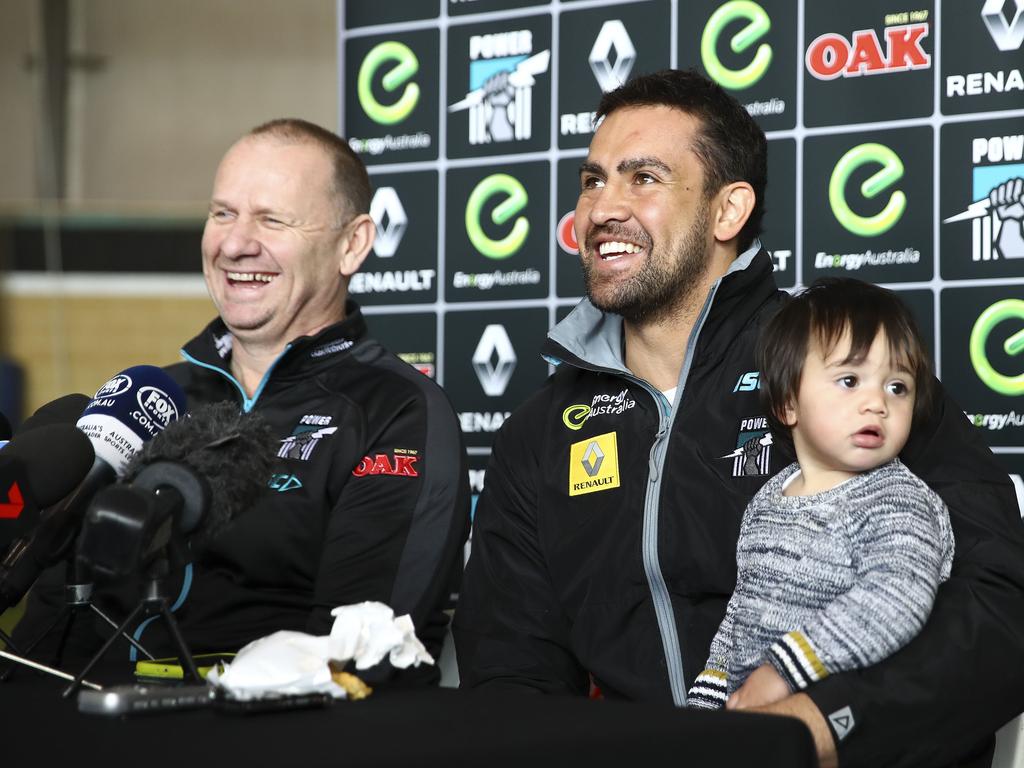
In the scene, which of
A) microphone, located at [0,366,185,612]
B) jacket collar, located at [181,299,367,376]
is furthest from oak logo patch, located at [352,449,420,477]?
microphone, located at [0,366,185,612]

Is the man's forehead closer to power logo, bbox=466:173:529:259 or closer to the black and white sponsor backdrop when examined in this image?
the black and white sponsor backdrop

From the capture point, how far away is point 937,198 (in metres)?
2.07

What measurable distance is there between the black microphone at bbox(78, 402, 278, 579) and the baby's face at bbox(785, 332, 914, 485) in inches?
23.3

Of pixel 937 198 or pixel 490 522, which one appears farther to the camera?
pixel 937 198

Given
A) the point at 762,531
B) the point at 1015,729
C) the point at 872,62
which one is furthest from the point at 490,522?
the point at 872,62

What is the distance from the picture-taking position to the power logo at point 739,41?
2.23 metres

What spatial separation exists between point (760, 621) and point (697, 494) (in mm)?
285

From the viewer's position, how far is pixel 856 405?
4.43 ft

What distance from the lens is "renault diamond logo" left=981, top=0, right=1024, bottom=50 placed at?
78.9 inches

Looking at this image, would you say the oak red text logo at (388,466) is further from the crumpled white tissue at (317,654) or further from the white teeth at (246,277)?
the crumpled white tissue at (317,654)

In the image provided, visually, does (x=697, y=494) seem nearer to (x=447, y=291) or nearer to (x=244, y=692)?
(x=244, y=692)

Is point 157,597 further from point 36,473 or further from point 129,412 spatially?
point 129,412

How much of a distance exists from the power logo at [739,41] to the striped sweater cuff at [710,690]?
1.22m

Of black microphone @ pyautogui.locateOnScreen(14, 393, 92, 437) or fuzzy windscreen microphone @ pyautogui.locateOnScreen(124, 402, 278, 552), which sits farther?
black microphone @ pyautogui.locateOnScreen(14, 393, 92, 437)
